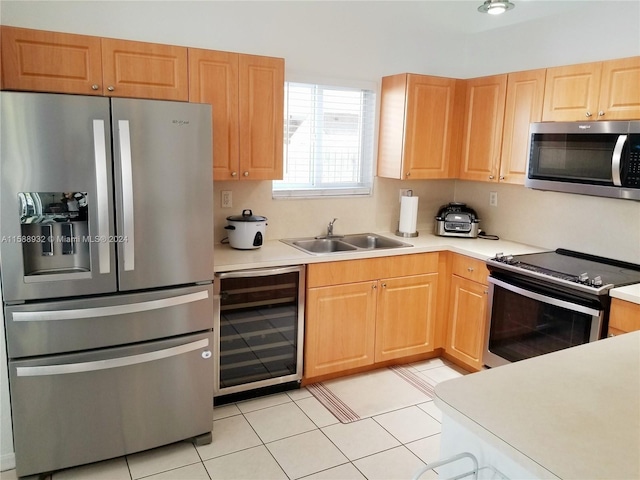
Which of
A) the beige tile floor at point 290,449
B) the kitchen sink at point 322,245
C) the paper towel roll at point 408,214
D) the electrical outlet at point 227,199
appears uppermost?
the electrical outlet at point 227,199

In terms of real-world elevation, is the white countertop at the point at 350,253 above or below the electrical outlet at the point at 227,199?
below

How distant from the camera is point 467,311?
3441 mm

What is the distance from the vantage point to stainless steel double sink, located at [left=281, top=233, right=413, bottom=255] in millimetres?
3547

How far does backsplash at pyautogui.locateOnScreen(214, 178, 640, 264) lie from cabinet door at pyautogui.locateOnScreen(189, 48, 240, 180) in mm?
346

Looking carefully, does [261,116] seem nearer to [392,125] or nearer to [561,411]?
[392,125]

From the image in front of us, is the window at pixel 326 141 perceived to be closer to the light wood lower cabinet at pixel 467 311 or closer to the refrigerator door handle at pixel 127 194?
the light wood lower cabinet at pixel 467 311

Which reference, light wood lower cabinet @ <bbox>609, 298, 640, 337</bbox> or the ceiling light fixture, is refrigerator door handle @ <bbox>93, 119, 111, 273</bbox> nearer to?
the ceiling light fixture

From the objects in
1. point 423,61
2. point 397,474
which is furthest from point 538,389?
point 423,61

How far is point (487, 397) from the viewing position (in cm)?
131

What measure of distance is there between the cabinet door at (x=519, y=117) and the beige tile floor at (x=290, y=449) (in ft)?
5.53

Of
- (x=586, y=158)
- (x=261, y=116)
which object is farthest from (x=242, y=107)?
(x=586, y=158)

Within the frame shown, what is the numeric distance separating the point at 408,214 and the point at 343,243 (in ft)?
1.90

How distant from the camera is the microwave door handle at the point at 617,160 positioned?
2.62 meters

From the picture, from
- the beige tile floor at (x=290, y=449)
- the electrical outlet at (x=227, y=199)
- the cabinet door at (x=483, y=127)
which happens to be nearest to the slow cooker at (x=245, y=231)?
the electrical outlet at (x=227, y=199)
